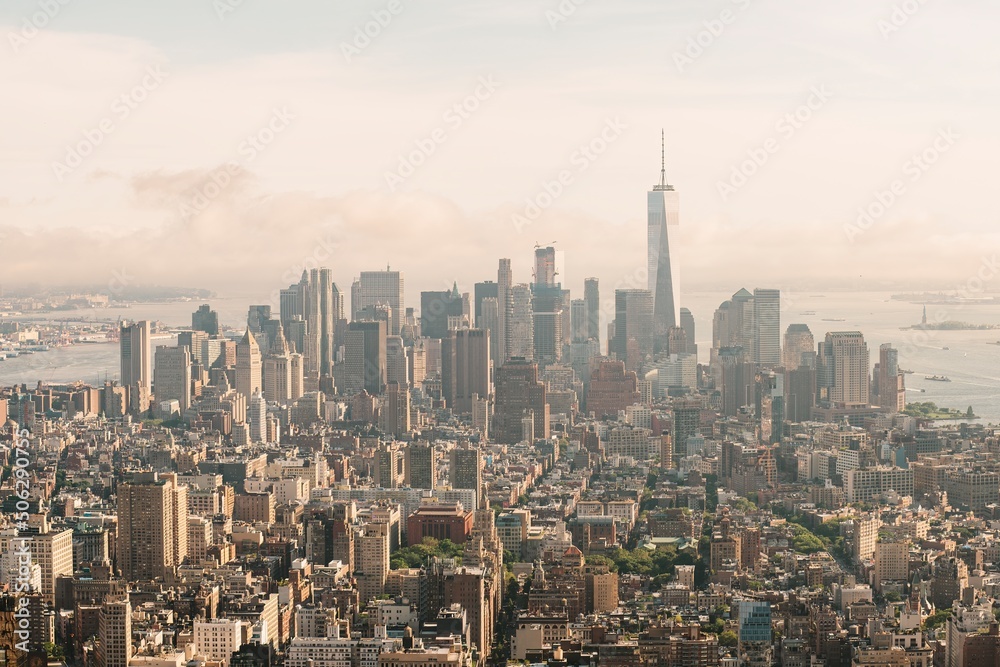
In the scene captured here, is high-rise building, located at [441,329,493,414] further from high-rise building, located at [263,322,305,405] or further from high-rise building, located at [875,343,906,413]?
high-rise building, located at [875,343,906,413]

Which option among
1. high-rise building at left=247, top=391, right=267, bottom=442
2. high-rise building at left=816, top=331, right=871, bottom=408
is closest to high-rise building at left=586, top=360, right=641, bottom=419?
high-rise building at left=816, top=331, right=871, bottom=408

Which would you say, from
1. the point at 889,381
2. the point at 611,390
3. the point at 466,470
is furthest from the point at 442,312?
the point at 466,470

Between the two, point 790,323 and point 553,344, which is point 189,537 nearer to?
point 790,323

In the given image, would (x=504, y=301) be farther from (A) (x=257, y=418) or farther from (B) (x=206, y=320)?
(A) (x=257, y=418)

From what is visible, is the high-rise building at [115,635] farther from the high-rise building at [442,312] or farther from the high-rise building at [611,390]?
Answer: the high-rise building at [442,312]

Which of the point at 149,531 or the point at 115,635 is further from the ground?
the point at 149,531

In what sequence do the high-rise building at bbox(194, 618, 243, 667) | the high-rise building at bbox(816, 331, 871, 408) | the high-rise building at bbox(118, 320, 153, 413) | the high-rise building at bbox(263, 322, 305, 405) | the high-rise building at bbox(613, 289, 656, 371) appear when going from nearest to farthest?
the high-rise building at bbox(194, 618, 243, 667) → the high-rise building at bbox(816, 331, 871, 408) → the high-rise building at bbox(118, 320, 153, 413) → the high-rise building at bbox(263, 322, 305, 405) → the high-rise building at bbox(613, 289, 656, 371)
